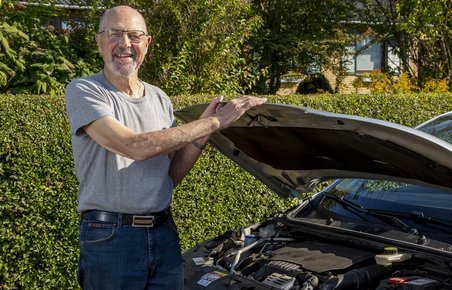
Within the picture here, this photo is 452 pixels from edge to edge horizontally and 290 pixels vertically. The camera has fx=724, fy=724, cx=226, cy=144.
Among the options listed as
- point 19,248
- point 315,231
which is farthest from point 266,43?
point 315,231

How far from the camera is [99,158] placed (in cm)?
355

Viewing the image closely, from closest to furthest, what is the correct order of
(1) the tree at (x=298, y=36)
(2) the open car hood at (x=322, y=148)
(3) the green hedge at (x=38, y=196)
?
(2) the open car hood at (x=322, y=148) < (3) the green hedge at (x=38, y=196) < (1) the tree at (x=298, y=36)

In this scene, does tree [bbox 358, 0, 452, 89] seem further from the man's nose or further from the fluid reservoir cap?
the man's nose

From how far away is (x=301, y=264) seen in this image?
3.80m

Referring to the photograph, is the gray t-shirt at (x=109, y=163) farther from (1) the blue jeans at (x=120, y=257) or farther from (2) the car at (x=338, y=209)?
(2) the car at (x=338, y=209)

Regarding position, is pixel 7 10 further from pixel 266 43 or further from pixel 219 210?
pixel 266 43

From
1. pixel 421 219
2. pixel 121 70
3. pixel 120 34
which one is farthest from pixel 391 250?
pixel 120 34

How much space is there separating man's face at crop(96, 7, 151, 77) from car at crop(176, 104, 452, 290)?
546 mm

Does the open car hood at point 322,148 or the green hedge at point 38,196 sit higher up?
the open car hood at point 322,148

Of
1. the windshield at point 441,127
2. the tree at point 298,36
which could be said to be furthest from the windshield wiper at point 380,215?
the tree at point 298,36

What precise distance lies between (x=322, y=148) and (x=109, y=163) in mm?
1208

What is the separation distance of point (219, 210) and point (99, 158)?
3.60m

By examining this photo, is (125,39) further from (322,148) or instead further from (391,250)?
(391,250)

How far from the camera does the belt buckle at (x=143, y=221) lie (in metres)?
3.58
